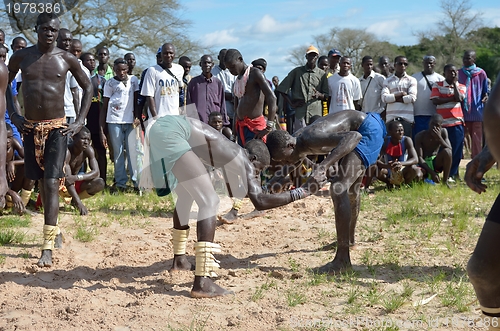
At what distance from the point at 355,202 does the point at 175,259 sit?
1.75m

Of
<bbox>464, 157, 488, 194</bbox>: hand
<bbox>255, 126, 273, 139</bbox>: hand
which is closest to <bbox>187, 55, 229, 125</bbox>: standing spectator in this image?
<bbox>255, 126, 273, 139</bbox>: hand

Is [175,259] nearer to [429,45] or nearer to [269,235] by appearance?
[269,235]

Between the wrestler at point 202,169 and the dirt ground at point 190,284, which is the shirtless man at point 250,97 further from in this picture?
the wrestler at point 202,169

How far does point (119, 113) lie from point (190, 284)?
4.91m

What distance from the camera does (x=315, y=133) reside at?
15.9 ft

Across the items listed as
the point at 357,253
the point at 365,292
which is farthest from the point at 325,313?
the point at 357,253

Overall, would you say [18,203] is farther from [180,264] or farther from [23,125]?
[180,264]

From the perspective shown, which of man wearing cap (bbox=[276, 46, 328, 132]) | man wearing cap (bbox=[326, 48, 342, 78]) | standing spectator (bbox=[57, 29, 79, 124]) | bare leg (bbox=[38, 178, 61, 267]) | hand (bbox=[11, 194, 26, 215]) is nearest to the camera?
→ bare leg (bbox=[38, 178, 61, 267])

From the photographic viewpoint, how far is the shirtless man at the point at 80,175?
7223 mm

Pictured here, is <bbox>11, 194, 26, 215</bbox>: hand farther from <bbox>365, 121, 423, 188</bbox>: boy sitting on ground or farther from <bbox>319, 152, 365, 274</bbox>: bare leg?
<bbox>365, 121, 423, 188</bbox>: boy sitting on ground

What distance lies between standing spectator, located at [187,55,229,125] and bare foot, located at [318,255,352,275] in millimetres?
4585

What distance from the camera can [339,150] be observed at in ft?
15.4

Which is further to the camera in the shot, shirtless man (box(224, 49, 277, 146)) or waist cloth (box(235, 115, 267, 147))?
waist cloth (box(235, 115, 267, 147))

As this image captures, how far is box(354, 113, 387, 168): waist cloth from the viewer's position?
514 cm
